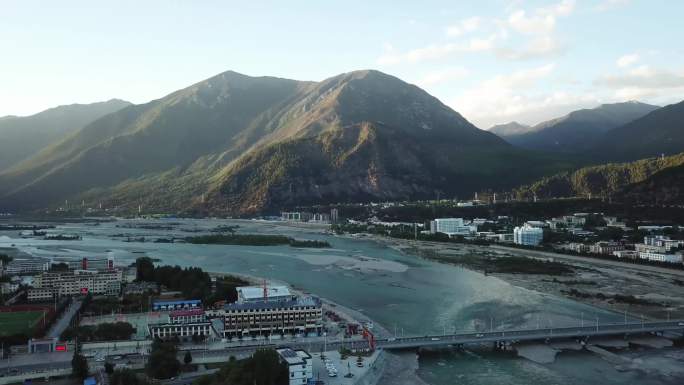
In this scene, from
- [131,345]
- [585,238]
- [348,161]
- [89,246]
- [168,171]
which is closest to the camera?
[131,345]

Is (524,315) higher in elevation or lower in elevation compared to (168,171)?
lower

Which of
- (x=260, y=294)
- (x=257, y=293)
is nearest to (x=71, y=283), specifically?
(x=257, y=293)

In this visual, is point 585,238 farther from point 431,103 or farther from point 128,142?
point 128,142

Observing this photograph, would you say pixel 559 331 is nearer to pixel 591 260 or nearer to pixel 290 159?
pixel 591 260

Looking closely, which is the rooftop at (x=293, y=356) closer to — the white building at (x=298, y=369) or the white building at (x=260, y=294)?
the white building at (x=298, y=369)

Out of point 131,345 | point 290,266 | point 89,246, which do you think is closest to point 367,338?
point 131,345

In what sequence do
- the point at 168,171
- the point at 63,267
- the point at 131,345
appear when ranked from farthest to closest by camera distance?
the point at 168,171
the point at 63,267
the point at 131,345
